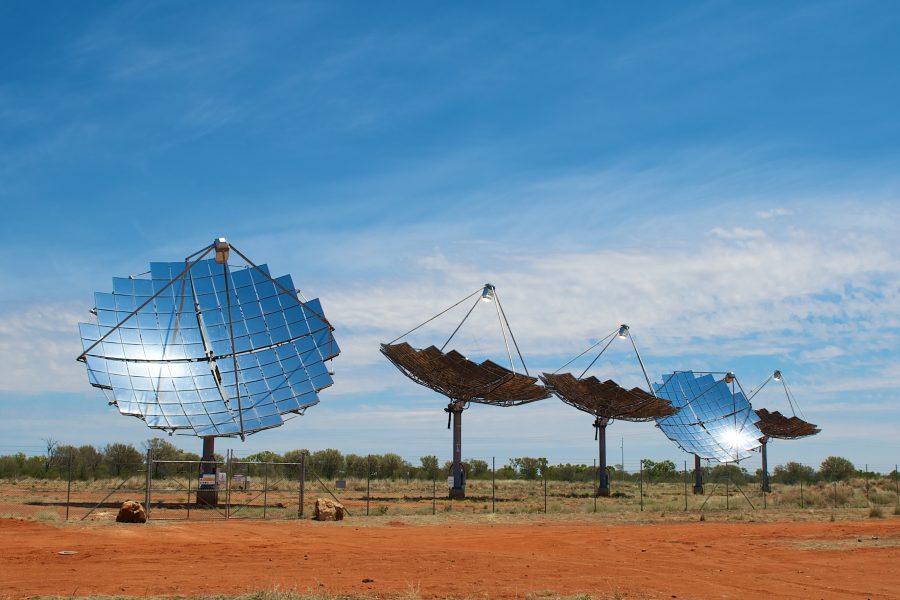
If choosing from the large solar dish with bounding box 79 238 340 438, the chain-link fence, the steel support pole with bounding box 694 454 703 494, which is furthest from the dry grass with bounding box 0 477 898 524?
the steel support pole with bounding box 694 454 703 494

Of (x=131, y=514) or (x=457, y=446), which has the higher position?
(x=457, y=446)

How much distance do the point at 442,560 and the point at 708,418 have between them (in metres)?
52.0

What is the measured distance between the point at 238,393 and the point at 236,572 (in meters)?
18.6

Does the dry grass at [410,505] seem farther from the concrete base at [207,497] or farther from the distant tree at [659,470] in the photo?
the distant tree at [659,470]

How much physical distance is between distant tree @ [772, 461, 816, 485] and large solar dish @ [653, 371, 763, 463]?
29.1m

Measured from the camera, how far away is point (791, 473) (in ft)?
327

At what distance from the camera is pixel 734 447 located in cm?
6788

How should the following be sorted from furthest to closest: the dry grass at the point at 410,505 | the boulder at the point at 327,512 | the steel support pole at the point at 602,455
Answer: the steel support pole at the point at 602,455 < the dry grass at the point at 410,505 < the boulder at the point at 327,512

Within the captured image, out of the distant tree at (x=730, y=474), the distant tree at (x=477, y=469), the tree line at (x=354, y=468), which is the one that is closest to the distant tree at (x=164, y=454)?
the tree line at (x=354, y=468)

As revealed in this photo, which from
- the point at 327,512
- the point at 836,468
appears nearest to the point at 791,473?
the point at 836,468

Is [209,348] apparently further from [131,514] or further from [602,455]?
[602,455]

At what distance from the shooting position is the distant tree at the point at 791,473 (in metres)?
97.4

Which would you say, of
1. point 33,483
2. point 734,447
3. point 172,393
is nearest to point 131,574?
point 172,393

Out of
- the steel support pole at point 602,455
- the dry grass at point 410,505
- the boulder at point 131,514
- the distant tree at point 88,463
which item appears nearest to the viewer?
the boulder at point 131,514
